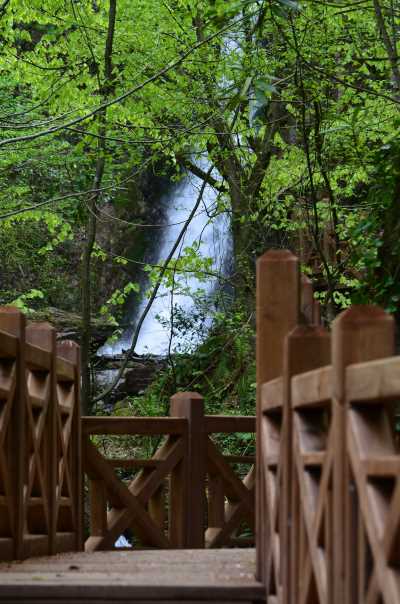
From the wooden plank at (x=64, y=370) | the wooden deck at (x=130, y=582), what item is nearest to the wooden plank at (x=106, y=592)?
the wooden deck at (x=130, y=582)

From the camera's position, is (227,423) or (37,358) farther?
(227,423)

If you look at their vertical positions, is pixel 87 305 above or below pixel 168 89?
below

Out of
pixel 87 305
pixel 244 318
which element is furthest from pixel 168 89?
pixel 244 318

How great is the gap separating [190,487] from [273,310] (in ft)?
11.9

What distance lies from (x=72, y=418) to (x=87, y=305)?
580cm

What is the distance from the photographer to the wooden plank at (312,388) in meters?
2.87

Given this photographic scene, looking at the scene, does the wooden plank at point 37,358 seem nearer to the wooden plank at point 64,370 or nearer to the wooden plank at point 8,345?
the wooden plank at point 8,345

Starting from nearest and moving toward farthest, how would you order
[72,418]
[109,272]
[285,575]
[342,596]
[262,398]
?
[342,596]
[285,575]
[262,398]
[72,418]
[109,272]

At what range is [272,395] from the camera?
4145 mm

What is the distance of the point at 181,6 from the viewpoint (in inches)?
516

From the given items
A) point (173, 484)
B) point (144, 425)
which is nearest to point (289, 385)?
point (144, 425)

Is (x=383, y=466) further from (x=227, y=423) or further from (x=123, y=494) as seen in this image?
(x=227, y=423)

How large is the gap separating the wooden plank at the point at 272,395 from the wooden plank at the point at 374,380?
134 cm

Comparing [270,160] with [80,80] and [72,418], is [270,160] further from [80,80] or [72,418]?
[72,418]
